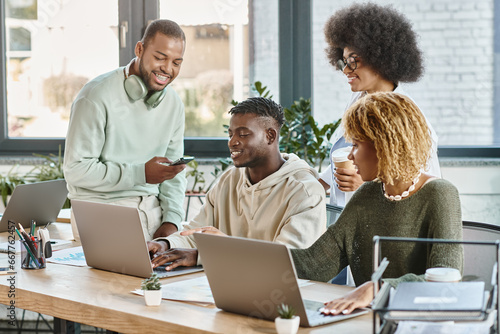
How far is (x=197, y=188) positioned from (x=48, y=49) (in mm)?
1430

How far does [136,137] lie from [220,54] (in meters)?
2.01

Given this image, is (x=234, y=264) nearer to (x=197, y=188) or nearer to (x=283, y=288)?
(x=283, y=288)

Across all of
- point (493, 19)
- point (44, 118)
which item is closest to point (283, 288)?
point (493, 19)

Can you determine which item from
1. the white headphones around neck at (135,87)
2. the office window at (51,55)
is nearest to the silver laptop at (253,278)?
the white headphones around neck at (135,87)

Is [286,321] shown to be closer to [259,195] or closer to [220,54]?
[259,195]

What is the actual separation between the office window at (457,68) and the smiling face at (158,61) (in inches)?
69.8

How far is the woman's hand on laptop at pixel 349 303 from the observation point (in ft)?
5.33

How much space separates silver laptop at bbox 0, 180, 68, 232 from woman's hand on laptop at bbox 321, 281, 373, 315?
1422 millimetres

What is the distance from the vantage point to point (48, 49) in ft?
15.6

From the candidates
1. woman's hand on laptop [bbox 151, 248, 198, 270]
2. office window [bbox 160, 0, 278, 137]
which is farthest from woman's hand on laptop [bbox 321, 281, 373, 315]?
office window [bbox 160, 0, 278, 137]

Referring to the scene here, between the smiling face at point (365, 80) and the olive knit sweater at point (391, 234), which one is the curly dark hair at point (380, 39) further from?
the olive knit sweater at point (391, 234)

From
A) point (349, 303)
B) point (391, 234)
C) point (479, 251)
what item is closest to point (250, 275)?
point (349, 303)

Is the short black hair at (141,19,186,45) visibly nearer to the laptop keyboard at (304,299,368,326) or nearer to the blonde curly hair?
the blonde curly hair

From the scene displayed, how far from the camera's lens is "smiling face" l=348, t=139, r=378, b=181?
1.89 metres
